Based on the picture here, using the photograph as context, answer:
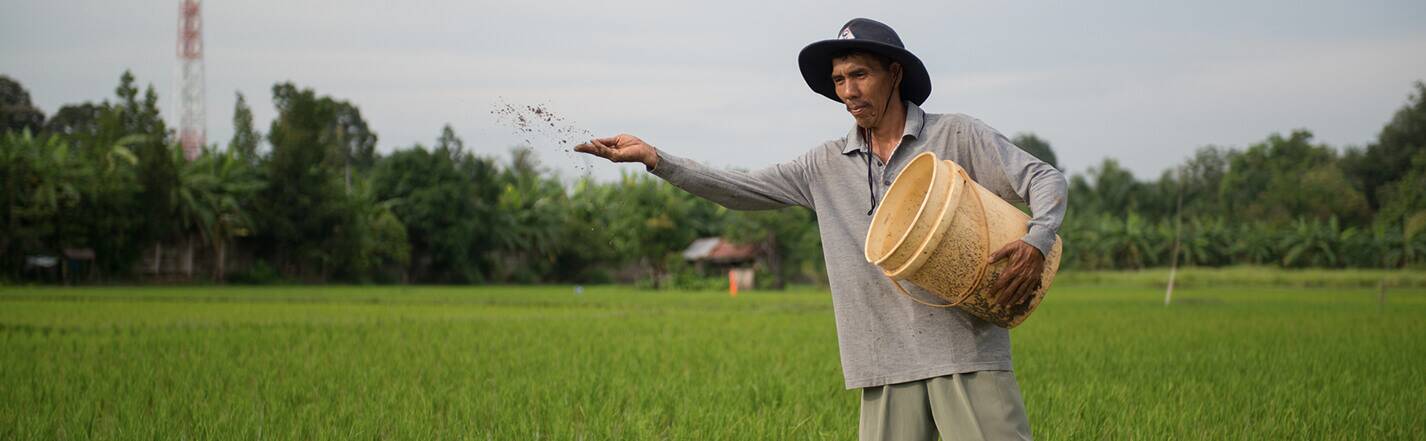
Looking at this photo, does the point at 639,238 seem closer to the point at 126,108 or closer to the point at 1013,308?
the point at 126,108

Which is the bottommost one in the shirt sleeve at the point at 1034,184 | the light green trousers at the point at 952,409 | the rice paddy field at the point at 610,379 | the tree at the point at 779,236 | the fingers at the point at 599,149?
the rice paddy field at the point at 610,379

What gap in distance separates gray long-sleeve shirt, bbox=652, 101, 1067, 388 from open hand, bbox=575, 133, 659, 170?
35 mm

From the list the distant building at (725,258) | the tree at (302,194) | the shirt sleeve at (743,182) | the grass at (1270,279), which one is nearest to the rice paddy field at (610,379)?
the shirt sleeve at (743,182)

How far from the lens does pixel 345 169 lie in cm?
4741

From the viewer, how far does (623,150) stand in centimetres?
228

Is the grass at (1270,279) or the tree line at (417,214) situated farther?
the grass at (1270,279)

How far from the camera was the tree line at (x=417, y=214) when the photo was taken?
90.3ft

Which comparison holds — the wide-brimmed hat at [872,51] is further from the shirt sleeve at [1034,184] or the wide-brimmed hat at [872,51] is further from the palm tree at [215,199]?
the palm tree at [215,199]

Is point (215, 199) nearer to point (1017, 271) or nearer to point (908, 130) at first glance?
point (908, 130)

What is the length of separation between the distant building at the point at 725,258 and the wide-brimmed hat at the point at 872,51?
31.7 metres

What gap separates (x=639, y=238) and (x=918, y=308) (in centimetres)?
3211

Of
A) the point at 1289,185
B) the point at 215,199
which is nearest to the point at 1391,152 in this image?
the point at 1289,185

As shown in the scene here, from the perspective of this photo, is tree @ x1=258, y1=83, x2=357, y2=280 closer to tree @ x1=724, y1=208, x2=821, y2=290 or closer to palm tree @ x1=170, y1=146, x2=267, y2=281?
palm tree @ x1=170, y1=146, x2=267, y2=281

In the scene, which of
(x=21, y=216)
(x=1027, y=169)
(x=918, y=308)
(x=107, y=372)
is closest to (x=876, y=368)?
(x=918, y=308)
